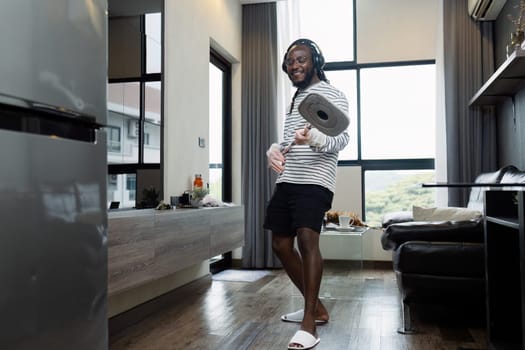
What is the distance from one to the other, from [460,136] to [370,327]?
2.57m

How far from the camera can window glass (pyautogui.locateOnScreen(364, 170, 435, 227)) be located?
4.77 metres

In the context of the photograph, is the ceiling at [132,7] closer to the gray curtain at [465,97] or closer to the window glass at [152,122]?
the window glass at [152,122]

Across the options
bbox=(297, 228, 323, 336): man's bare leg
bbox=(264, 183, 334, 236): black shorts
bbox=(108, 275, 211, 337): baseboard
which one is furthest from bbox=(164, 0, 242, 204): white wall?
bbox=(297, 228, 323, 336): man's bare leg

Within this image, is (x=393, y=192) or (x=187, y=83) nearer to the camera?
(x=187, y=83)

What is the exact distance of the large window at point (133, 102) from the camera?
238 centimetres

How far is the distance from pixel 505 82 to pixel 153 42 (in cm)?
241

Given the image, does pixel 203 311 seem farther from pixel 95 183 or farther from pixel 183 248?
pixel 95 183

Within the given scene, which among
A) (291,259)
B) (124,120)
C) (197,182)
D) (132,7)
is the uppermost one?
(132,7)

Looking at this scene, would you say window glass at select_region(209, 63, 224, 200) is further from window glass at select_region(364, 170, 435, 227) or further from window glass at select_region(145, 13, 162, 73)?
window glass at select_region(364, 170, 435, 227)

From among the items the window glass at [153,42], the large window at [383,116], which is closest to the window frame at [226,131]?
the large window at [383,116]

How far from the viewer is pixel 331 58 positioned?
200 inches

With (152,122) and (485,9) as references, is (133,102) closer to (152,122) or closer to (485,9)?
(152,122)

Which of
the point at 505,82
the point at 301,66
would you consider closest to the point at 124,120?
the point at 301,66

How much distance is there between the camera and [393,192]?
15.8 ft
